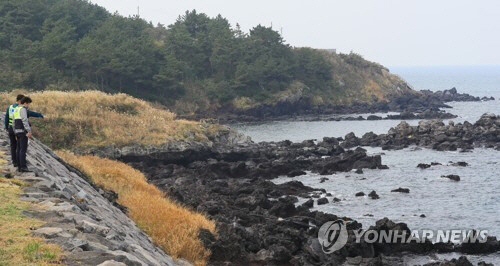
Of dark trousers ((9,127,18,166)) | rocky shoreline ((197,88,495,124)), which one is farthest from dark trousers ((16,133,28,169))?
rocky shoreline ((197,88,495,124))

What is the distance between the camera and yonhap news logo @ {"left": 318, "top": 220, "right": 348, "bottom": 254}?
24.7 metres

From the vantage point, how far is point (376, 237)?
1046 inches

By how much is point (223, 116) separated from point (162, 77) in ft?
48.5

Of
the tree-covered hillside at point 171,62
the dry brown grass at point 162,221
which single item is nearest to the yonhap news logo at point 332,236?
the dry brown grass at point 162,221

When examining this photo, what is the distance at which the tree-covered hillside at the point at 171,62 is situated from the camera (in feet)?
278

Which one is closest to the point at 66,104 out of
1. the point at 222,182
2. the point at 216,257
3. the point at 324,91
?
the point at 222,182

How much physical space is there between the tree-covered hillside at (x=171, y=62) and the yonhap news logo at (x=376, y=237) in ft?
202

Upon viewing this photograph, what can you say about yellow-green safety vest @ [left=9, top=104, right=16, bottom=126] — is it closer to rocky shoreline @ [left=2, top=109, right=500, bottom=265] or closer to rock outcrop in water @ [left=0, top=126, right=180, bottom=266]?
rocky shoreline @ [left=2, top=109, right=500, bottom=265]

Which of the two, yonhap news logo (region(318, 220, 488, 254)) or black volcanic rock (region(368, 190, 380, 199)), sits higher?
yonhap news logo (region(318, 220, 488, 254))

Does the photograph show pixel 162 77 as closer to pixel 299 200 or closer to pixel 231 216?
pixel 299 200

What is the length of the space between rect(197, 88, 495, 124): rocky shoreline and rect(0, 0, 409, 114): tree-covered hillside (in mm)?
1917

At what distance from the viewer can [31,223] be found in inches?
431

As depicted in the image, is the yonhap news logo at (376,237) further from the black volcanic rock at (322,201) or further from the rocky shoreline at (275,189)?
the black volcanic rock at (322,201)

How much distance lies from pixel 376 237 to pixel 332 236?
2.15 metres
